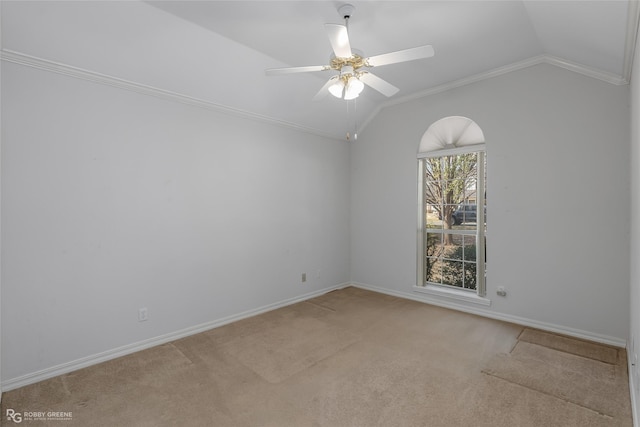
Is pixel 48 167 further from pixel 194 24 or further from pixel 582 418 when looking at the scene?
pixel 582 418

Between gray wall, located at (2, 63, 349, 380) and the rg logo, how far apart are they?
1.24 ft

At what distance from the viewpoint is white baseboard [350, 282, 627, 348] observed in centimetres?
301

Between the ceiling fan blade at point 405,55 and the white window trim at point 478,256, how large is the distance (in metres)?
2.21

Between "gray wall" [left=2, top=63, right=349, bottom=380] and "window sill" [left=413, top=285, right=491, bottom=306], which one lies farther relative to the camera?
"window sill" [left=413, top=285, right=491, bottom=306]

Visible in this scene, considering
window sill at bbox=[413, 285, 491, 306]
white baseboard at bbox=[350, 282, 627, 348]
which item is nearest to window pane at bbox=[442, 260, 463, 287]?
window sill at bbox=[413, 285, 491, 306]

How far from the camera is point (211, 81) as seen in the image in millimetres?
3152

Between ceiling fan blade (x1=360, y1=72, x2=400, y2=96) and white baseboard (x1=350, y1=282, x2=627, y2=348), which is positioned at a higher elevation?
ceiling fan blade (x1=360, y1=72, x2=400, y2=96)

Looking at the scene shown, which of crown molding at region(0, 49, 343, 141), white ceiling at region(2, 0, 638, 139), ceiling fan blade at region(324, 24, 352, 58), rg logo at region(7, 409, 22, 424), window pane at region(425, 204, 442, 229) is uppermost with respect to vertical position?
white ceiling at region(2, 0, 638, 139)

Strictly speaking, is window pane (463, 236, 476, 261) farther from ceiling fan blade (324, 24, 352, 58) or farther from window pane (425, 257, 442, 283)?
ceiling fan blade (324, 24, 352, 58)

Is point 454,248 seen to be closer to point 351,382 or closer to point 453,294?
point 453,294

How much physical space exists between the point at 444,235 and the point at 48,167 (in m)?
4.38

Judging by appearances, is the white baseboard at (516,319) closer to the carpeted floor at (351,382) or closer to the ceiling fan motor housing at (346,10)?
the carpeted floor at (351,382)

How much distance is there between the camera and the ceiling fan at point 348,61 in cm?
200

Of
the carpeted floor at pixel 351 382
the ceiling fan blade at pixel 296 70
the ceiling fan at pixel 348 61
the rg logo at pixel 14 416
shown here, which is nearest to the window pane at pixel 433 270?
the carpeted floor at pixel 351 382
